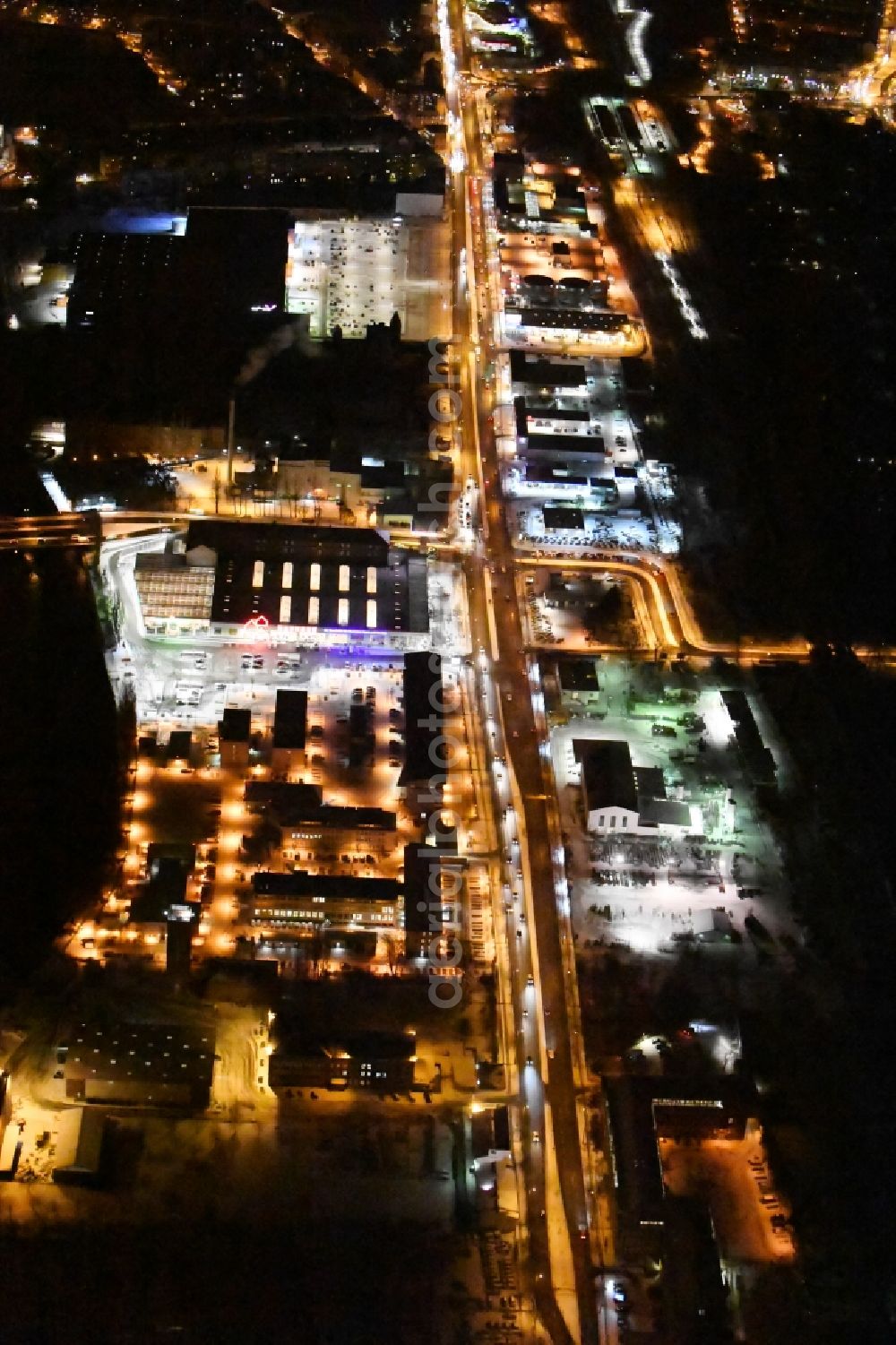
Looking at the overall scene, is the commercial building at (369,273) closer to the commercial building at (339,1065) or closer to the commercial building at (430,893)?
the commercial building at (430,893)

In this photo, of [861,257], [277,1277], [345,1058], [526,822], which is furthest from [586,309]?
[277,1277]

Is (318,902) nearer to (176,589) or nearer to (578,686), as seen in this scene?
(578,686)

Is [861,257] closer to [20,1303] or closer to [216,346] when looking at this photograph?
[216,346]

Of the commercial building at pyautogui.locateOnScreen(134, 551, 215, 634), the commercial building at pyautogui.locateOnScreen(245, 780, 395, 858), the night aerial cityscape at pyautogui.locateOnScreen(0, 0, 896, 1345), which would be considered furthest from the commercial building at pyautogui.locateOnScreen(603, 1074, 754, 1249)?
the commercial building at pyautogui.locateOnScreen(134, 551, 215, 634)

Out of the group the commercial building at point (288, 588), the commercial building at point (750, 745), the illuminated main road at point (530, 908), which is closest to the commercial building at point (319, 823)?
the illuminated main road at point (530, 908)

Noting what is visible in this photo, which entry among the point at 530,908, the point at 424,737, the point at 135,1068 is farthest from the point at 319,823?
the point at 135,1068

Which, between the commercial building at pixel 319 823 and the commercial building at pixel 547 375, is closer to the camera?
the commercial building at pixel 319 823
